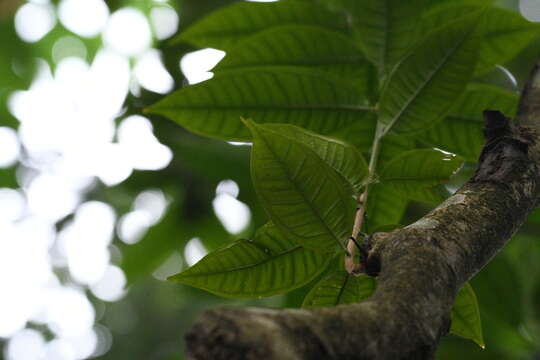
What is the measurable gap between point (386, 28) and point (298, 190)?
48 cm

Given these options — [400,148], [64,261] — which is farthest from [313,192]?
[64,261]

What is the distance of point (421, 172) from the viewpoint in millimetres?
844

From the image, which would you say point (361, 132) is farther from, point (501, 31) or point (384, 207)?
point (501, 31)

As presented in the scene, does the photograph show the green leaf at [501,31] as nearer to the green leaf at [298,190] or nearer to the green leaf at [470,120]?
the green leaf at [470,120]

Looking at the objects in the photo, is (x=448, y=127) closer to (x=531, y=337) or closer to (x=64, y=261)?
(x=531, y=337)

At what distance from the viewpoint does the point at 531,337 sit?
1.83 metres

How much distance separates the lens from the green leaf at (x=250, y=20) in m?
1.12

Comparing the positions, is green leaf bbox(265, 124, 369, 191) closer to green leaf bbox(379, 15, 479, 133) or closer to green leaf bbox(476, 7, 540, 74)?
green leaf bbox(379, 15, 479, 133)

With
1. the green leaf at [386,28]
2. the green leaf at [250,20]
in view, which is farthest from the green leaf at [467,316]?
the green leaf at [250,20]

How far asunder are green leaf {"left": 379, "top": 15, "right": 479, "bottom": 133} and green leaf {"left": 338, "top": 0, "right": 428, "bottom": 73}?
0.18 metres

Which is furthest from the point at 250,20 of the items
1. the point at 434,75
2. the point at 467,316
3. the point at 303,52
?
the point at 467,316

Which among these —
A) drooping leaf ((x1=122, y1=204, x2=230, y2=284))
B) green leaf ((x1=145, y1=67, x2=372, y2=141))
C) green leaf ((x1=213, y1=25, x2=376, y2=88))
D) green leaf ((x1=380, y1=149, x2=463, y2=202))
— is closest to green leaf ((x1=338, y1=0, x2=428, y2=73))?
green leaf ((x1=213, y1=25, x2=376, y2=88))

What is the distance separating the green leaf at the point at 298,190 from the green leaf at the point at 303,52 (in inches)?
13.5

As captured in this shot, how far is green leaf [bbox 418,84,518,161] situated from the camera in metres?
1.00
